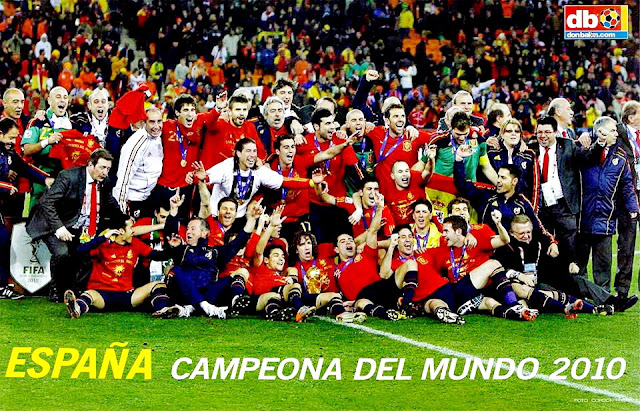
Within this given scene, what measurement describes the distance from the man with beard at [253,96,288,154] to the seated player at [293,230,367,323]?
3.54 feet

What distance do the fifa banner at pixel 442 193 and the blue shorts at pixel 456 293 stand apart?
3.44ft

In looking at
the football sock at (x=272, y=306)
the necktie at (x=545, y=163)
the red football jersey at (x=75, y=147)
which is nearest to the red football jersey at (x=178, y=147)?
the red football jersey at (x=75, y=147)

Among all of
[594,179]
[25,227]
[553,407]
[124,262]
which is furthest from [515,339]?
[25,227]

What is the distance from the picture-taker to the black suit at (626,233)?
29.4 ft

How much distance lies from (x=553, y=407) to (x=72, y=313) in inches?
144

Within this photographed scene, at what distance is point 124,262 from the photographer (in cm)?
810

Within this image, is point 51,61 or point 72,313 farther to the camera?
point 51,61

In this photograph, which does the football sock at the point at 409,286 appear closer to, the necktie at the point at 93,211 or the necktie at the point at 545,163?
the necktie at the point at 545,163

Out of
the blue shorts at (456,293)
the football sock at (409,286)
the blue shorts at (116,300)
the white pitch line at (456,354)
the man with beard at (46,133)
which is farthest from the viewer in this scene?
the man with beard at (46,133)

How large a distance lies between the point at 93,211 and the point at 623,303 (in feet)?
13.8

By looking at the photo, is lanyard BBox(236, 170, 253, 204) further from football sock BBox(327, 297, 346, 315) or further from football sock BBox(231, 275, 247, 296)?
football sock BBox(327, 297, 346, 315)

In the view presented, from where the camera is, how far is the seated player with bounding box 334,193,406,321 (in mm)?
8031

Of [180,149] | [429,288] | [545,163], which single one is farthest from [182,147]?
[545,163]

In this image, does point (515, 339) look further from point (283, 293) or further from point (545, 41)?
point (545, 41)
